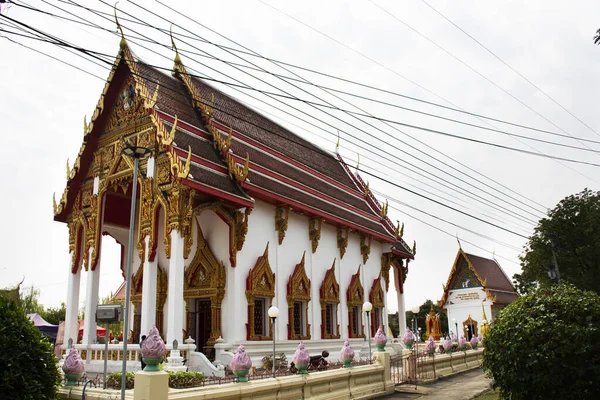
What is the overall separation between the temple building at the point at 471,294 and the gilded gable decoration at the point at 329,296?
18420 millimetres

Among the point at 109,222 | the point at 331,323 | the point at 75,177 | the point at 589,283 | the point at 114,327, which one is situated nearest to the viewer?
the point at 75,177

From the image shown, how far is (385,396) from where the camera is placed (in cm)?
1260

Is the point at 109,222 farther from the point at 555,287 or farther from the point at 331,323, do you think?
the point at 555,287

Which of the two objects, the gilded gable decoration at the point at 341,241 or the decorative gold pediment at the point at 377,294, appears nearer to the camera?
the gilded gable decoration at the point at 341,241

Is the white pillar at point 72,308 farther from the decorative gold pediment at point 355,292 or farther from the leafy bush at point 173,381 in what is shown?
the decorative gold pediment at point 355,292

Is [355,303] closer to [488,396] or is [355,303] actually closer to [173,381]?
[488,396]

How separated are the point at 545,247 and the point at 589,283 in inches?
124

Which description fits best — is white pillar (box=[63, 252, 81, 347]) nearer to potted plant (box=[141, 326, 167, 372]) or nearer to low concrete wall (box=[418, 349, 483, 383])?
potted plant (box=[141, 326, 167, 372])

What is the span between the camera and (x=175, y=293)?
13000 millimetres

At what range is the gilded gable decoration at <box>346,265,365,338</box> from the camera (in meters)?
20.5

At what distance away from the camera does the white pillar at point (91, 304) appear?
15.2m

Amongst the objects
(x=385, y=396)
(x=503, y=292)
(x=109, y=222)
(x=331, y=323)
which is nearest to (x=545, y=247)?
(x=503, y=292)

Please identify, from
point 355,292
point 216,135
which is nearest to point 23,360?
point 216,135

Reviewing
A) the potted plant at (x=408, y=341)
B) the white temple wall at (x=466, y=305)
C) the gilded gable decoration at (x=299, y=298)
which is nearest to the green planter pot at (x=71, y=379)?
the gilded gable decoration at (x=299, y=298)
